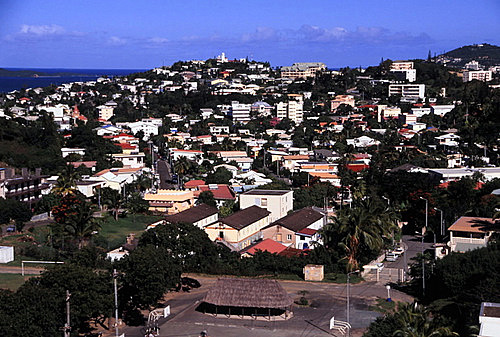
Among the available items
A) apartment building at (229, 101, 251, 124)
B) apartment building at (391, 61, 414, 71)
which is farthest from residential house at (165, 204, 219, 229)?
apartment building at (391, 61, 414, 71)

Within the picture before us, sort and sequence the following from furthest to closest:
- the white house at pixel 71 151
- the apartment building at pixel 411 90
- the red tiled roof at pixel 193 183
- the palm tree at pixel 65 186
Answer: the apartment building at pixel 411 90 < the white house at pixel 71 151 < the red tiled roof at pixel 193 183 < the palm tree at pixel 65 186

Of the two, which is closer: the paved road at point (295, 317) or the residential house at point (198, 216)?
the paved road at point (295, 317)

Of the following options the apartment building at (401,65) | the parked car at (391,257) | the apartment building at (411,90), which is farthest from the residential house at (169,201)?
the apartment building at (401,65)

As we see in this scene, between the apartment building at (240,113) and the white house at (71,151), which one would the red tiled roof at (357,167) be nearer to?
the white house at (71,151)

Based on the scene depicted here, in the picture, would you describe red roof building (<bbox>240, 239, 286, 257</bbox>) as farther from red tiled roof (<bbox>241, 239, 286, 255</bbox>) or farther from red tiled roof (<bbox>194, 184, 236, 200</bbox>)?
red tiled roof (<bbox>194, 184, 236, 200</bbox>)

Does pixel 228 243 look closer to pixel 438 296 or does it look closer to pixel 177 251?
pixel 177 251

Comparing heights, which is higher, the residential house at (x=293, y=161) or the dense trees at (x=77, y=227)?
the dense trees at (x=77, y=227)

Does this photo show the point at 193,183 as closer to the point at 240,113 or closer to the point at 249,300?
the point at 249,300

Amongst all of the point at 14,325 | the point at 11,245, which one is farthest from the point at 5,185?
the point at 14,325
